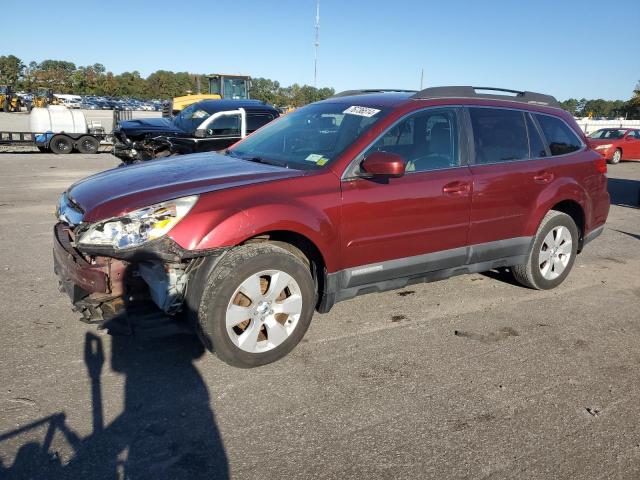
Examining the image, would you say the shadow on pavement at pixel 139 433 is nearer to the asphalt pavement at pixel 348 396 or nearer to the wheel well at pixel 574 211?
the asphalt pavement at pixel 348 396

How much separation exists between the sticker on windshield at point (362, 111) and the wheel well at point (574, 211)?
7.35 feet

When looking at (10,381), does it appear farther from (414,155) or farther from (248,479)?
(414,155)

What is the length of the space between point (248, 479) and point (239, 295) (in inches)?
46.7

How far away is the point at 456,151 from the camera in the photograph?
14.0 ft

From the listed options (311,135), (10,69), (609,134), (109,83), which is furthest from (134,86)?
(311,135)

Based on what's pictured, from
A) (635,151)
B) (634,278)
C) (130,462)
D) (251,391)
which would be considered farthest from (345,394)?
(635,151)

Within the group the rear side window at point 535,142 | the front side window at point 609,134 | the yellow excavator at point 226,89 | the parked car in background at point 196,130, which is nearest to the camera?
the rear side window at point 535,142

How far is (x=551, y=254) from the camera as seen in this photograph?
16.5 ft

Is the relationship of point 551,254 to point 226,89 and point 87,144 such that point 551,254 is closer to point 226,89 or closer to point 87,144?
point 87,144

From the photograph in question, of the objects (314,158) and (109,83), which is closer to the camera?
(314,158)

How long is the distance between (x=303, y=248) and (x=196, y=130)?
7278 mm

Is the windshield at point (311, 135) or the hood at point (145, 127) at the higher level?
the windshield at point (311, 135)

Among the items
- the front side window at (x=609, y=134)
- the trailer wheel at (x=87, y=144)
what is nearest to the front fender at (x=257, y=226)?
the trailer wheel at (x=87, y=144)

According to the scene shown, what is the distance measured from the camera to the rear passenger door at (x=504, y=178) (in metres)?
4.36
